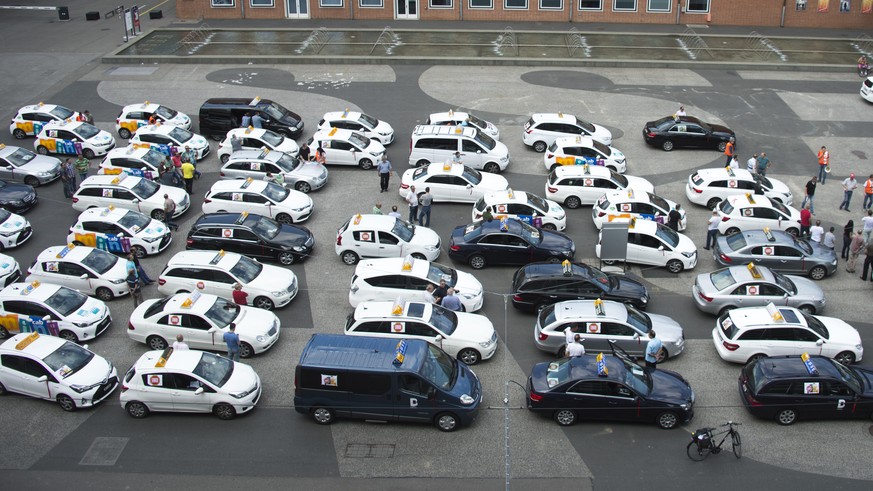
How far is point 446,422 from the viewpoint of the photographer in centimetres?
1747

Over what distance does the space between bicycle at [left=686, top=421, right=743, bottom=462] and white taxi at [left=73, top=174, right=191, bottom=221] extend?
1841 centimetres

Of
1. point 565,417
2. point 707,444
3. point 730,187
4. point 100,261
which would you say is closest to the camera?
point 707,444

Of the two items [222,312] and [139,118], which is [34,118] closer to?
[139,118]

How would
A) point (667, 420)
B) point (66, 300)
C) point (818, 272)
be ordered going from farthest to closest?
point (818, 272)
point (66, 300)
point (667, 420)

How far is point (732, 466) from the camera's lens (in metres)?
16.5

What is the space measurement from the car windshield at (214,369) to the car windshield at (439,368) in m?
4.40

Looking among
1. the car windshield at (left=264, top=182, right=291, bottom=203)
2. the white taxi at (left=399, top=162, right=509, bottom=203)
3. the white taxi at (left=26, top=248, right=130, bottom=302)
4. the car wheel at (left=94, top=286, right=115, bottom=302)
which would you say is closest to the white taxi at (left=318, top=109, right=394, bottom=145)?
the white taxi at (left=399, top=162, right=509, bottom=203)

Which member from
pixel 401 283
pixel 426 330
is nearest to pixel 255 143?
pixel 401 283

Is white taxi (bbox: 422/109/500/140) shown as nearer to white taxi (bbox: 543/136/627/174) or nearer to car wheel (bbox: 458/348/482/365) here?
white taxi (bbox: 543/136/627/174)

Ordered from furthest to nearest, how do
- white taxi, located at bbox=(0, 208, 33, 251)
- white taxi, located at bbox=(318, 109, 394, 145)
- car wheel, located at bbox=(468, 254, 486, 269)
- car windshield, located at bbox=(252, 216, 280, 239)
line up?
white taxi, located at bbox=(318, 109, 394, 145) < white taxi, located at bbox=(0, 208, 33, 251) < car windshield, located at bbox=(252, 216, 280, 239) < car wheel, located at bbox=(468, 254, 486, 269)

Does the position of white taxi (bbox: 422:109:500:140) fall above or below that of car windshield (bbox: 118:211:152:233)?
above

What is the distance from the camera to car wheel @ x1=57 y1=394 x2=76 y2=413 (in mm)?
18125

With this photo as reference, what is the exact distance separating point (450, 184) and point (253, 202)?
6.69 metres

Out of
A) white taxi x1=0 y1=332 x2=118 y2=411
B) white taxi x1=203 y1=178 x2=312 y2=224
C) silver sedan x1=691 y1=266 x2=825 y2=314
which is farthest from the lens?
white taxi x1=203 y1=178 x2=312 y2=224
